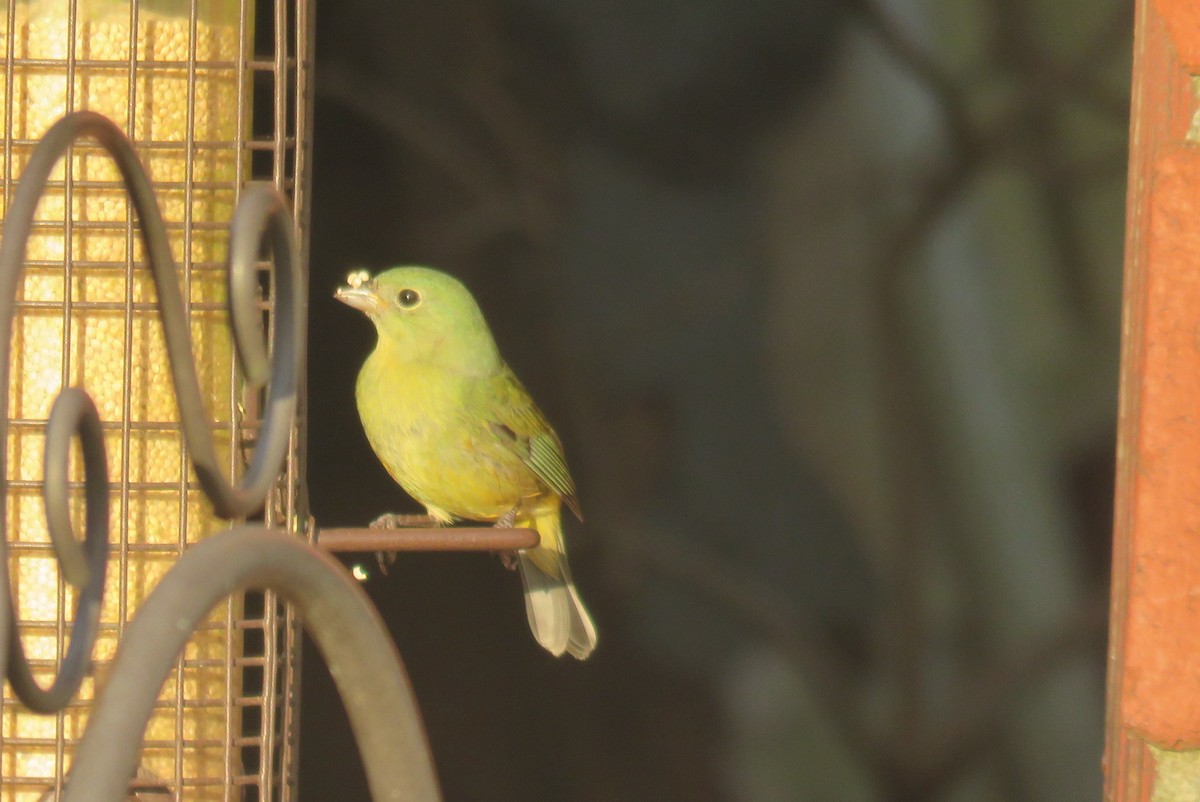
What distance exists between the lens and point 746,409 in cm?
402

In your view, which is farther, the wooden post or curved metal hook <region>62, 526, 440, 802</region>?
the wooden post

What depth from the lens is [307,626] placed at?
0.95 metres

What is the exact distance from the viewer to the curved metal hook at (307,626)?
0.64m

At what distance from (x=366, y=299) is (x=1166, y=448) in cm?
172

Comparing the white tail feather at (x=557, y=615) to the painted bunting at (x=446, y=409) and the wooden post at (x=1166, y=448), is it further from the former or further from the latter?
the wooden post at (x=1166, y=448)

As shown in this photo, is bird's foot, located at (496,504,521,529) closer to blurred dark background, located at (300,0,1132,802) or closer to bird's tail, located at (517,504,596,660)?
bird's tail, located at (517,504,596,660)

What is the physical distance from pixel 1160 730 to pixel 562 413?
275 cm

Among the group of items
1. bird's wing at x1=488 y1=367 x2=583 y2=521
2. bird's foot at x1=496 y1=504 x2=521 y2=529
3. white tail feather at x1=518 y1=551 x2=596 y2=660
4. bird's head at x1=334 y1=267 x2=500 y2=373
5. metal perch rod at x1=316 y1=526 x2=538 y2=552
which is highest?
bird's head at x1=334 y1=267 x2=500 y2=373

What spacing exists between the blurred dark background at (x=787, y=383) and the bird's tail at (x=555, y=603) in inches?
26.3

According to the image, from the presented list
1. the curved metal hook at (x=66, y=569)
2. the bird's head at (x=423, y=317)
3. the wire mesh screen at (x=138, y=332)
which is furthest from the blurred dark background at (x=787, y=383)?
the curved metal hook at (x=66, y=569)

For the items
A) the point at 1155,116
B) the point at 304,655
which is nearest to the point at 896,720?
the point at 304,655

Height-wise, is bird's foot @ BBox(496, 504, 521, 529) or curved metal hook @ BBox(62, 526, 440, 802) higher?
curved metal hook @ BBox(62, 526, 440, 802)

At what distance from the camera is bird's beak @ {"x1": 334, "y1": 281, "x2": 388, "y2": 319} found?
8.83ft

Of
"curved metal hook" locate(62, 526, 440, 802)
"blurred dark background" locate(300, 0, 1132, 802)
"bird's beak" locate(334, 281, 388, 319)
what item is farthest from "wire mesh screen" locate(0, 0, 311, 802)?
"blurred dark background" locate(300, 0, 1132, 802)
